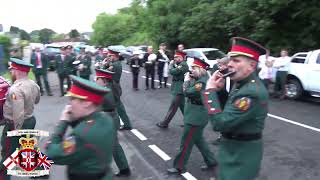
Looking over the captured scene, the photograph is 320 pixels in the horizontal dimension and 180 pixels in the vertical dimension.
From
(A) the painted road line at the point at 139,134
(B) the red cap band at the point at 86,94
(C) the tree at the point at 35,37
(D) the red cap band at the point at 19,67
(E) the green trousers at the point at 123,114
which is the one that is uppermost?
(C) the tree at the point at 35,37

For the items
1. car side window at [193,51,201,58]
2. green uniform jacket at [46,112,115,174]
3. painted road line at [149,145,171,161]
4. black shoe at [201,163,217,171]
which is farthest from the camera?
car side window at [193,51,201,58]

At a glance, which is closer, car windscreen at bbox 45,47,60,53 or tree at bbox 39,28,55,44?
car windscreen at bbox 45,47,60,53

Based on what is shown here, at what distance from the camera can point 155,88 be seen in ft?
58.8

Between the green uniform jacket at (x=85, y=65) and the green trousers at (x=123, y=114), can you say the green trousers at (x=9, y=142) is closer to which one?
the green trousers at (x=123, y=114)

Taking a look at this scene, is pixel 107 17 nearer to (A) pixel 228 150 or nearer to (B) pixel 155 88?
(B) pixel 155 88

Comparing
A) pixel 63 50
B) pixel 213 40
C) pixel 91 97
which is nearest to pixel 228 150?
pixel 91 97

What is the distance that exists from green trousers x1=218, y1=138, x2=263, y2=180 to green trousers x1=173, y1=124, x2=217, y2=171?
2544 millimetres

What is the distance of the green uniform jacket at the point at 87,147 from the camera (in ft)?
10.8

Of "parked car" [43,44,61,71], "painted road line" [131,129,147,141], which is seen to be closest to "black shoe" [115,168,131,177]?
"painted road line" [131,129,147,141]

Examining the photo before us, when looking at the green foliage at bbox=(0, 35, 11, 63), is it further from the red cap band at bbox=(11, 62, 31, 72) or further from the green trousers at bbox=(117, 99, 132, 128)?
the red cap band at bbox=(11, 62, 31, 72)

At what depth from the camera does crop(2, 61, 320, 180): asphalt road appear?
7074 mm

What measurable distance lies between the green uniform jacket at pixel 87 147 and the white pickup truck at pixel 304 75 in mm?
11316

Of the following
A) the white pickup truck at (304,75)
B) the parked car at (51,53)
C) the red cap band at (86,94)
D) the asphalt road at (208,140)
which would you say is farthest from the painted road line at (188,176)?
the parked car at (51,53)

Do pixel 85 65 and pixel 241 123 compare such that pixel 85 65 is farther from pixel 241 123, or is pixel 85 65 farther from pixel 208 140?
pixel 241 123
